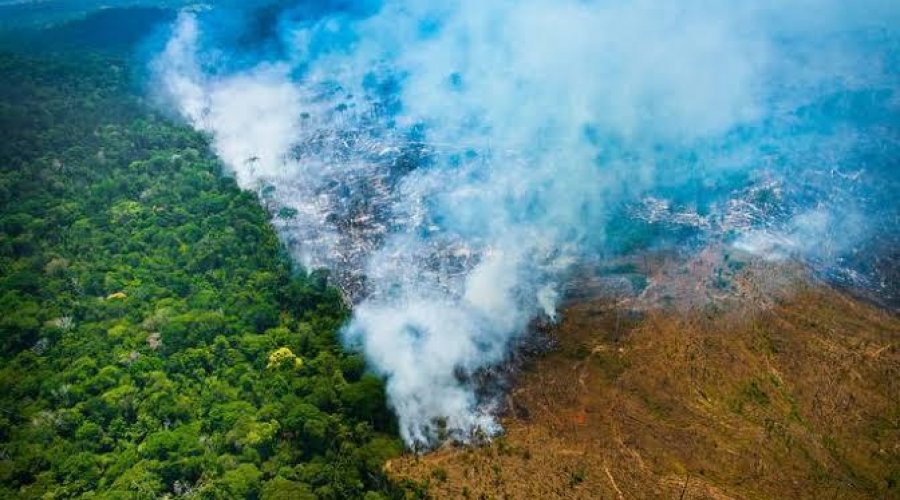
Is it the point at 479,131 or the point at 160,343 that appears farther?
the point at 479,131

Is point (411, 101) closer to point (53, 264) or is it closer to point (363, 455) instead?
point (53, 264)

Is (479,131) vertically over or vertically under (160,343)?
over

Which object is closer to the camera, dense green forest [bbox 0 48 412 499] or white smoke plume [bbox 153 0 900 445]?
dense green forest [bbox 0 48 412 499]

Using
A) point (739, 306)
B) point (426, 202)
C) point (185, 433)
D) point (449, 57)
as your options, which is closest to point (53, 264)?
point (185, 433)

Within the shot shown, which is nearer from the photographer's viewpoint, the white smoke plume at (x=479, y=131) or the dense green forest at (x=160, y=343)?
the dense green forest at (x=160, y=343)
